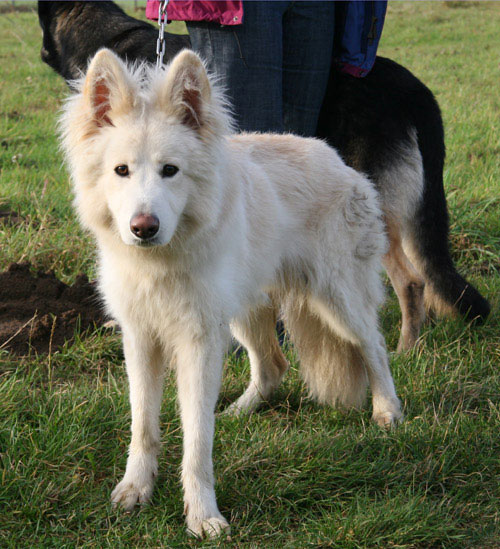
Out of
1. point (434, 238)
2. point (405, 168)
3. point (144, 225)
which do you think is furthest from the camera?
point (434, 238)

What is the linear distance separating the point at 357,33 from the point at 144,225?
215cm

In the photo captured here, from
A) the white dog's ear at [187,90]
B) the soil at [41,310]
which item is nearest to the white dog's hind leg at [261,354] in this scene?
the soil at [41,310]

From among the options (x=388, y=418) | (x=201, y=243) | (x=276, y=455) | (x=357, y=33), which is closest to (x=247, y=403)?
(x=276, y=455)

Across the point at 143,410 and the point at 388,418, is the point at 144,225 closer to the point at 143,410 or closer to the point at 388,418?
the point at 143,410

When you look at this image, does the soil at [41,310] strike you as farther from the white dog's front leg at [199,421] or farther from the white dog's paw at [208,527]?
the white dog's paw at [208,527]

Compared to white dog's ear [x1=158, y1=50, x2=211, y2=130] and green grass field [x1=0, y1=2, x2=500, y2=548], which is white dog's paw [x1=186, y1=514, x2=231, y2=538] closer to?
green grass field [x1=0, y1=2, x2=500, y2=548]

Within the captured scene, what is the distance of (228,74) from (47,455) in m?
2.06

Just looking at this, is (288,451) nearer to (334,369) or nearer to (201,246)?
(334,369)

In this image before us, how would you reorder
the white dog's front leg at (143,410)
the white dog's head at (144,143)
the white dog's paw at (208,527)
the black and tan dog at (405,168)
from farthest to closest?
1. the black and tan dog at (405,168)
2. the white dog's front leg at (143,410)
3. the white dog's paw at (208,527)
4. the white dog's head at (144,143)

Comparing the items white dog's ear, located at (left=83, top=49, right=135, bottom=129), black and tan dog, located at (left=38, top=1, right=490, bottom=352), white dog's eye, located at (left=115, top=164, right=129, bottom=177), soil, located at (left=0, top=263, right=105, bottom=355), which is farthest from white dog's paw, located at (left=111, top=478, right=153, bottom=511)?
black and tan dog, located at (left=38, top=1, right=490, bottom=352)

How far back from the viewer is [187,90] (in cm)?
233

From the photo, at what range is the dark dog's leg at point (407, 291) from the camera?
3.99m

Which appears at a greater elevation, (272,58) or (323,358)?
(272,58)

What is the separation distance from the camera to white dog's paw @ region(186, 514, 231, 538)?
2402 millimetres
